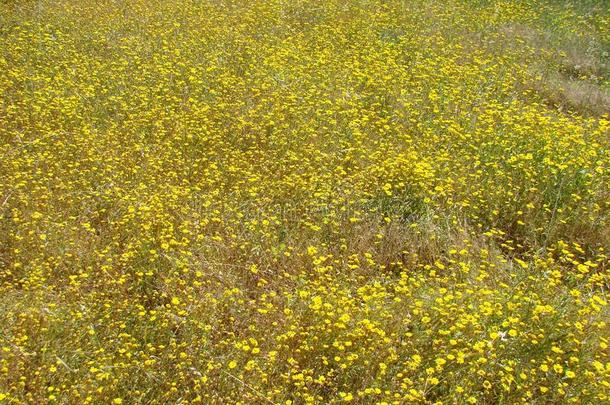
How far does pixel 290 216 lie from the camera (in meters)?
5.30

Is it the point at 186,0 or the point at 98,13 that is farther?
the point at 186,0

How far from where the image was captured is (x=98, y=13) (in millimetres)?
10016

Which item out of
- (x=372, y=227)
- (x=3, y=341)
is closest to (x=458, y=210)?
(x=372, y=227)

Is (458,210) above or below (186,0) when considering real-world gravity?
below

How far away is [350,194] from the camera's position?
5586mm

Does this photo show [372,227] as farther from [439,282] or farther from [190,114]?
[190,114]

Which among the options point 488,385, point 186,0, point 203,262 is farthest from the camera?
point 186,0

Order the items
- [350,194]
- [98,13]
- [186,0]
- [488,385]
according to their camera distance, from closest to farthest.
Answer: [488,385] → [350,194] → [98,13] → [186,0]

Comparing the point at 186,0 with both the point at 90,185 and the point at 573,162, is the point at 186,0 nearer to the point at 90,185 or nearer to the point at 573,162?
the point at 90,185

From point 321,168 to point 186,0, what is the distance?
6643 mm

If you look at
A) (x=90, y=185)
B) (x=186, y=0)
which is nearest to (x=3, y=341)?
(x=90, y=185)

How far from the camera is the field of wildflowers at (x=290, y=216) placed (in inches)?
144

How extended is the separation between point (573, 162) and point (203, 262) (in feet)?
12.9

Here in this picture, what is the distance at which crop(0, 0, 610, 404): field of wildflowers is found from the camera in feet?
12.0
